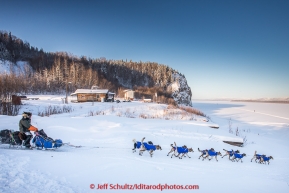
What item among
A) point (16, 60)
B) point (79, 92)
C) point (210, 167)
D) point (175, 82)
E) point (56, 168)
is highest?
point (16, 60)

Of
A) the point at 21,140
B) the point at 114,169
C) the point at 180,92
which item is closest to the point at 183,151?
the point at 114,169

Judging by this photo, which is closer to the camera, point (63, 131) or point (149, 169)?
point (149, 169)

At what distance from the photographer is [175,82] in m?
100

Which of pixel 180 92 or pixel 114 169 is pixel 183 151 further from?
pixel 180 92

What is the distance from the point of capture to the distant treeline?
248ft

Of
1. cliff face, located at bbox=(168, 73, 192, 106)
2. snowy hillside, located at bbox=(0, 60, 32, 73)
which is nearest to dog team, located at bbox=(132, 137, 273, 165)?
cliff face, located at bbox=(168, 73, 192, 106)

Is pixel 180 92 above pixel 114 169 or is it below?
above

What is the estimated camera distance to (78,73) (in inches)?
3644

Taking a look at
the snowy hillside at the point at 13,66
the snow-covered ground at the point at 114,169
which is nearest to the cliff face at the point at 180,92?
the snowy hillside at the point at 13,66

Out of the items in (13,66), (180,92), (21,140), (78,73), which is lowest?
(21,140)

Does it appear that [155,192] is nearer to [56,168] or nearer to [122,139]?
[56,168]

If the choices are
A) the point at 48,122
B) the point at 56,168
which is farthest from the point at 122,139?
the point at 48,122

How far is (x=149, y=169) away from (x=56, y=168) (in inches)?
Answer: 125

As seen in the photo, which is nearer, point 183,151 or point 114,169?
point 114,169
